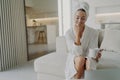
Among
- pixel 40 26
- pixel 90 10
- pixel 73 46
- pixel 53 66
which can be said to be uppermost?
pixel 90 10

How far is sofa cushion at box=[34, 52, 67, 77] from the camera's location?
2323 millimetres

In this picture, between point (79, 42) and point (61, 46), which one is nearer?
point (79, 42)

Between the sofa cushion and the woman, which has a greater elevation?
the woman

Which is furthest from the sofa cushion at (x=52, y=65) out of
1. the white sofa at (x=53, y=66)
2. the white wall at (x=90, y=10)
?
the white wall at (x=90, y=10)

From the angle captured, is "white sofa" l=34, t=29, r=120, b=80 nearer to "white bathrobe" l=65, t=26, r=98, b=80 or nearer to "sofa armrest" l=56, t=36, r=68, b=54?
Result: "sofa armrest" l=56, t=36, r=68, b=54

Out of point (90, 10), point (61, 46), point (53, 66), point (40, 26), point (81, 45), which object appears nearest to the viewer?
point (81, 45)

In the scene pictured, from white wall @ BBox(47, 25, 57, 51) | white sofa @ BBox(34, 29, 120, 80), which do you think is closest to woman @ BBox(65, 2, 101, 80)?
white sofa @ BBox(34, 29, 120, 80)

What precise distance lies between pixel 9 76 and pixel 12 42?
95cm

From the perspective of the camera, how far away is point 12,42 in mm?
3988

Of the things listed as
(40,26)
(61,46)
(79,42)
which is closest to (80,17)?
(79,42)

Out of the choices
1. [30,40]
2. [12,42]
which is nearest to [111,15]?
[30,40]

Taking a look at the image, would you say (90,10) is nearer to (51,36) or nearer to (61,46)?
(51,36)

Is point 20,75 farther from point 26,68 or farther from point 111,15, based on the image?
point 111,15

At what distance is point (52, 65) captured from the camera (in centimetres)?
240
